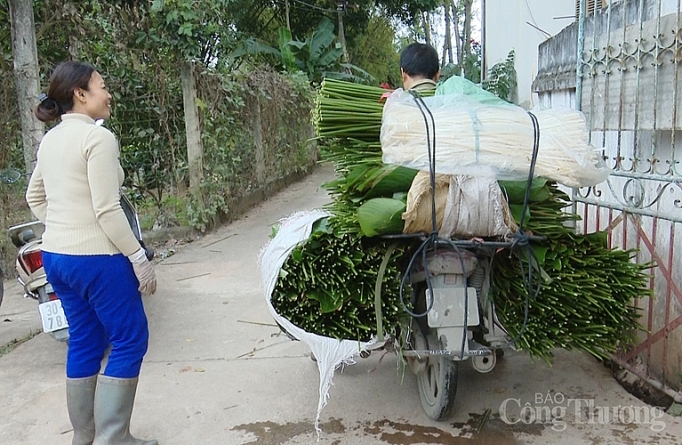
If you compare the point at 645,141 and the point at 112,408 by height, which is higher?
the point at 645,141

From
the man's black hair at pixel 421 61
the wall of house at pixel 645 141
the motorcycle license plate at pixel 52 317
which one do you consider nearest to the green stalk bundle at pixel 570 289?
the wall of house at pixel 645 141

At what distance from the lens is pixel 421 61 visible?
342cm

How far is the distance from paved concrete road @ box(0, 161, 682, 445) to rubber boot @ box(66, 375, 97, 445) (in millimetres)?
271

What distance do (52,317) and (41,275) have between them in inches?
12.4

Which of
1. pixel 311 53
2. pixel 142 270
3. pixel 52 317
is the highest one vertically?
pixel 311 53

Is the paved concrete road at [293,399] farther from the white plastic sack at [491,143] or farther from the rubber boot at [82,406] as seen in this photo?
the white plastic sack at [491,143]

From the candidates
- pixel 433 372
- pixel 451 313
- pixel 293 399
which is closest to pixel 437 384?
pixel 433 372

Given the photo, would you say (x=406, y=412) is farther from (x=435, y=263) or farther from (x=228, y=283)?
(x=228, y=283)

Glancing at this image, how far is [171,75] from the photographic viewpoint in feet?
24.1

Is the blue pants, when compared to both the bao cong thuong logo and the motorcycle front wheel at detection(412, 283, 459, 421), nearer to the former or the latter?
Result: the motorcycle front wheel at detection(412, 283, 459, 421)

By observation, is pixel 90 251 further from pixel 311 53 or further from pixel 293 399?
pixel 311 53

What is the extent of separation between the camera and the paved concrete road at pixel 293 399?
117 inches

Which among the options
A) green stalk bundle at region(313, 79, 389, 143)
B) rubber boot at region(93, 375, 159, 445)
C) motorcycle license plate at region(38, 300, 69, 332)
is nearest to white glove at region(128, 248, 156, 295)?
rubber boot at region(93, 375, 159, 445)

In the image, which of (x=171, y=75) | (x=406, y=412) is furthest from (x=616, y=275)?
(x=171, y=75)
